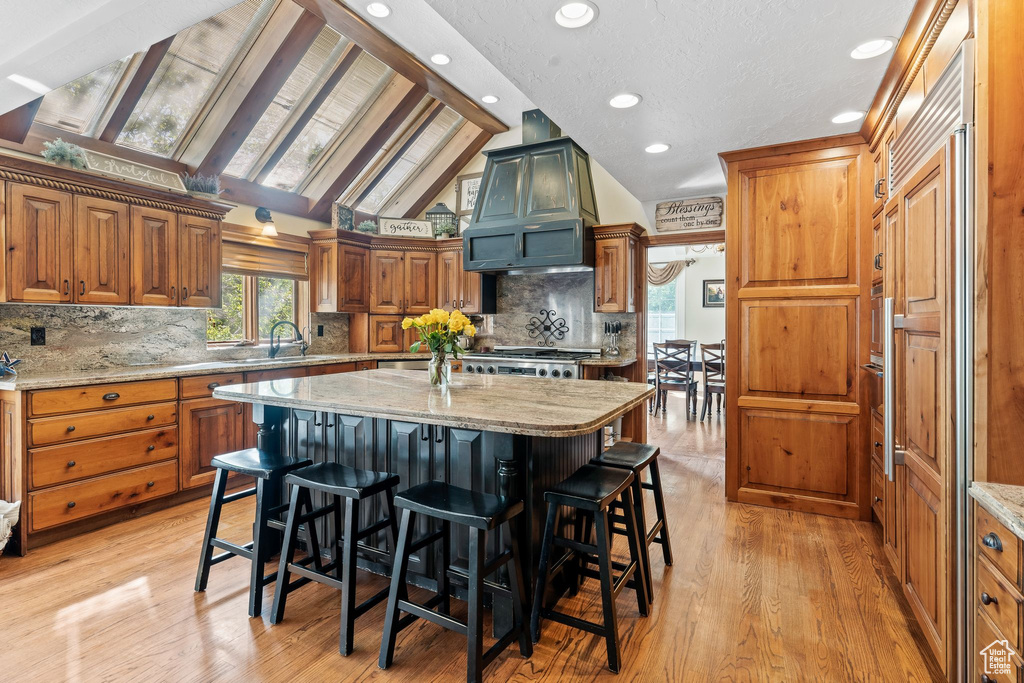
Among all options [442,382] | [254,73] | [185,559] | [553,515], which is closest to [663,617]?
[553,515]

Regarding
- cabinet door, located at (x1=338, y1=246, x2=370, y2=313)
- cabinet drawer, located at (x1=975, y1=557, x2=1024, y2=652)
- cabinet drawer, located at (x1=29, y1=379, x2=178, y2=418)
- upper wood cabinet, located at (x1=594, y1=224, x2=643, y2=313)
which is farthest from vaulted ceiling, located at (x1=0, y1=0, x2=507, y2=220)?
cabinet drawer, located at (x1=975, y1=557, x2=1024, y2=652)

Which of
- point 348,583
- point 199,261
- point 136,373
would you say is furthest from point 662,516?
point 199,261

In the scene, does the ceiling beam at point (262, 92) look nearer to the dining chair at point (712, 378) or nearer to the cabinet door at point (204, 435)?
the cabinet door at point (204, 435)

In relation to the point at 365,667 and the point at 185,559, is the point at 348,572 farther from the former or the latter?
the point at 185,559

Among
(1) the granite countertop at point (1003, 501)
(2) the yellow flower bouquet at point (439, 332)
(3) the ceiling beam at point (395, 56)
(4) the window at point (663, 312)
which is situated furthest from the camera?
(4) the window at point (663, 312)

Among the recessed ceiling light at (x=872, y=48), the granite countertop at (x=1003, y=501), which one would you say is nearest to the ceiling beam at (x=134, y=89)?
the recessed ceiling light at (x=872, y=48)

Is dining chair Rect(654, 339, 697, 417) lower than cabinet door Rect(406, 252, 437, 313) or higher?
lower

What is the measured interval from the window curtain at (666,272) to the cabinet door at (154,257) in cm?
803

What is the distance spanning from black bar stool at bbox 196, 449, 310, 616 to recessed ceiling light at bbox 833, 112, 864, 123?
3.40 metres

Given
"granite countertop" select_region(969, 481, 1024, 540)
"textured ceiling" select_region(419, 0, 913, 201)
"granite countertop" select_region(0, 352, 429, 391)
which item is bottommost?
"granite countertop" select_region(969, 481, 1024, 540)

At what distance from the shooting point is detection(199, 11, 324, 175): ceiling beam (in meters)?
3.77

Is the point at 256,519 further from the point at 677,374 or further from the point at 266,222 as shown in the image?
the point at 677,374

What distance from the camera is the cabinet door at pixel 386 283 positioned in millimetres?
5531

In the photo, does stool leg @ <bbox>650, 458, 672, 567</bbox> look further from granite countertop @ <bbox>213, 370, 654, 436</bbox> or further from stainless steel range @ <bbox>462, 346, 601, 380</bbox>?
stainless steel range @ <bbox>462, 346, 601, 380</bbox>
